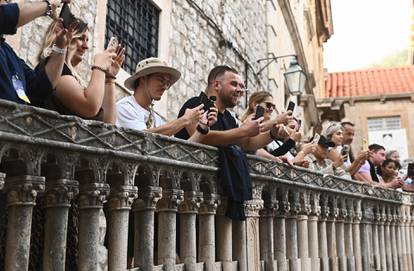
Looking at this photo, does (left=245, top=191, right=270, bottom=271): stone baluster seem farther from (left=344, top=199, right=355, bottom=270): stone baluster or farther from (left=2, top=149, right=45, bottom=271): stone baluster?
(left=344, top=199, right=355, bottom=270): stone baluster

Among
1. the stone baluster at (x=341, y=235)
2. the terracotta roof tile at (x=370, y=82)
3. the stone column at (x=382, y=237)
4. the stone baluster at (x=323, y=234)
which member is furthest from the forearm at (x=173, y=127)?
the terracotta roof tile at (x=370, y=82)

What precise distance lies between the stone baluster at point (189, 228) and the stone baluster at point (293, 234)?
3.75ft

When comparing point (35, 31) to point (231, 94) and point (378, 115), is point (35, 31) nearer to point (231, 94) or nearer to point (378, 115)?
point (231, 94)

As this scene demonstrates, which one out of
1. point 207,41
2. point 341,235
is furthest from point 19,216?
point 207,41

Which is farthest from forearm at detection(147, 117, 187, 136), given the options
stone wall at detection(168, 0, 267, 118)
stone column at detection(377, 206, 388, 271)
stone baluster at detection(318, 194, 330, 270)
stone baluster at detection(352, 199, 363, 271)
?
stone wall at detection(168, 0, 267, 118)

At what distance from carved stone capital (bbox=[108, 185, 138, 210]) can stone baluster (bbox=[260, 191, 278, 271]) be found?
1360mm

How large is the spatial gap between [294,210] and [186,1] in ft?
20.7

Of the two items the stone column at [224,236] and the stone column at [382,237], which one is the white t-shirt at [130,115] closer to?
the stone column at [224,236]

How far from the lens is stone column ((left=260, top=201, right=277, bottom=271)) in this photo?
3.36m

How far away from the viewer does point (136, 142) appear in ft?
7.74

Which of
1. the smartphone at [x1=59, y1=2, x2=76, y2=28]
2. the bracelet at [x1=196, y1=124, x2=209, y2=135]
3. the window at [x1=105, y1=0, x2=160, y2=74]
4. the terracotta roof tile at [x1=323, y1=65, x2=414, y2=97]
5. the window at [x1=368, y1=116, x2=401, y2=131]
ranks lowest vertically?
the bracelet at [x1=196, y1=124, x2=209, y2=135]

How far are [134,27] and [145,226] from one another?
585 cm

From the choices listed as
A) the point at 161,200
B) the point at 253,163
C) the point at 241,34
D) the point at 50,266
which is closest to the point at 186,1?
the point at 241,34

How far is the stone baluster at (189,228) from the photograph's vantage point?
2.63 m
